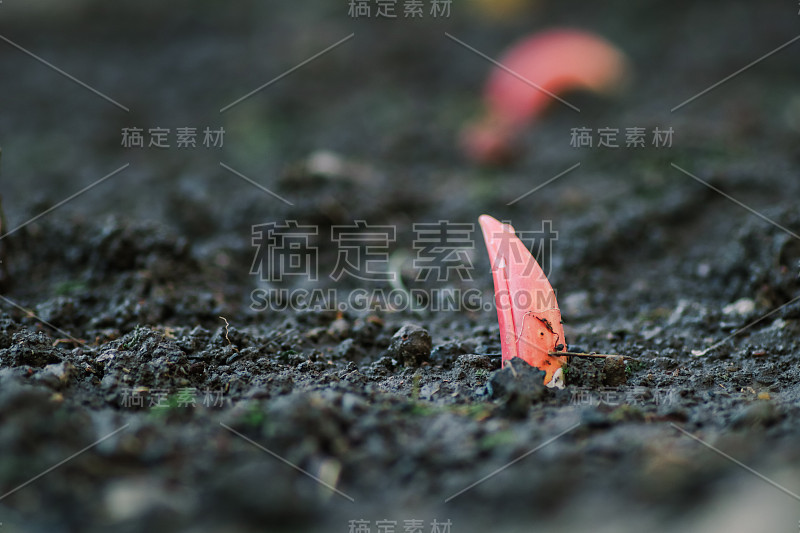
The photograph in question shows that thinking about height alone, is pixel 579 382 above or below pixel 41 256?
below

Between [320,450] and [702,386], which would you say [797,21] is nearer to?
[702,386]

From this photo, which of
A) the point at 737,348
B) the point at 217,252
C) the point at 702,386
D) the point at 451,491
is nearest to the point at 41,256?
the point at 217,252

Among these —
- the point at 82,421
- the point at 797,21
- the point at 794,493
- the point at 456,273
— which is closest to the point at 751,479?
the point at 794,493

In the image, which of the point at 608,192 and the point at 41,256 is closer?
the point at 41,256

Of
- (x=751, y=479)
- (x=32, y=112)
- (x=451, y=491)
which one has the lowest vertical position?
(x=451, y=491)

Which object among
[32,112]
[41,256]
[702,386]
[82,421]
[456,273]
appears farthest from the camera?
[32,112]

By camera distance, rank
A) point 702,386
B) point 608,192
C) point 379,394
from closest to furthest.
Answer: point 379,394
point 702,386
point 608,192

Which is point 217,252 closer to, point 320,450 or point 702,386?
point 320,450
